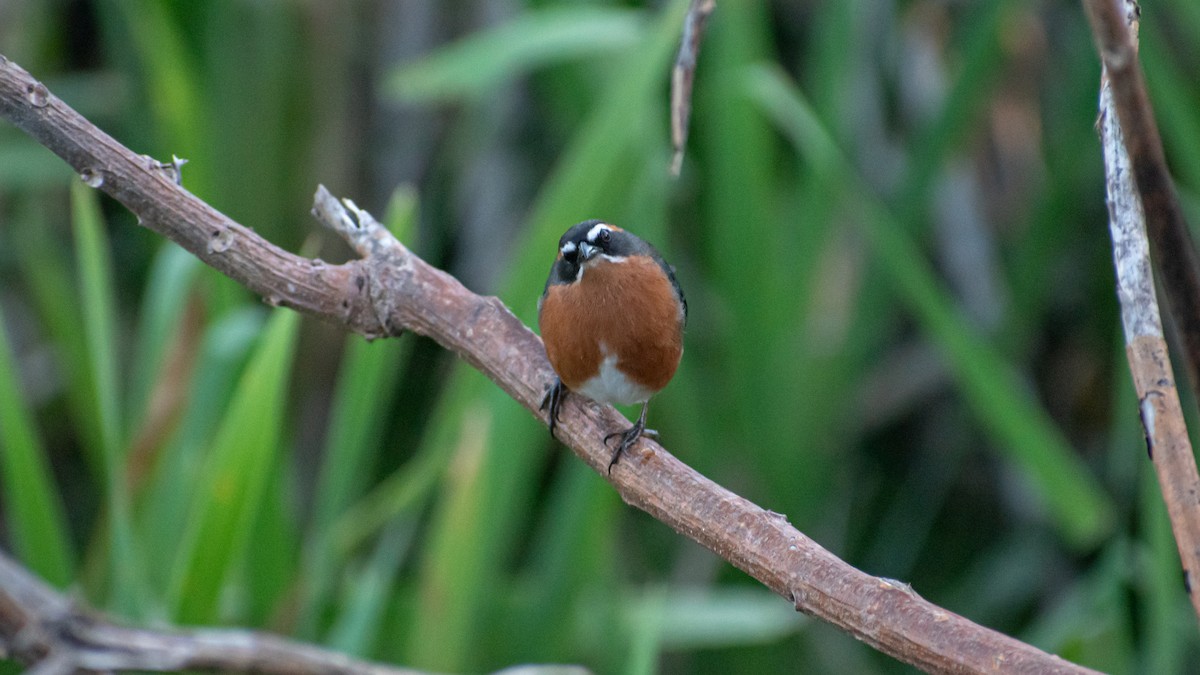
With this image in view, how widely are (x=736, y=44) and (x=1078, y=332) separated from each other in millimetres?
1416

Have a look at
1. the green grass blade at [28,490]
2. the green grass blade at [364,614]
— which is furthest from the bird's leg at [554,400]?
the green grass blade at [28,490]

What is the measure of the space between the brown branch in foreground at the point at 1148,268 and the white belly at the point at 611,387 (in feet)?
2.47

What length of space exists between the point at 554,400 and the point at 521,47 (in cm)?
105

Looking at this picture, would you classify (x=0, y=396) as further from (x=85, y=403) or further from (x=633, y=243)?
(x=633, y=243)

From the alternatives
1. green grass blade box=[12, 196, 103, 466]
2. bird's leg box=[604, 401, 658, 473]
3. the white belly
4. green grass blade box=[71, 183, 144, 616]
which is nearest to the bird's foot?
bird's leg box=[604, 401, 658, 473]

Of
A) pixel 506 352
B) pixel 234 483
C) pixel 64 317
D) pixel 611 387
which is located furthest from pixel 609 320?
pixel 64 317

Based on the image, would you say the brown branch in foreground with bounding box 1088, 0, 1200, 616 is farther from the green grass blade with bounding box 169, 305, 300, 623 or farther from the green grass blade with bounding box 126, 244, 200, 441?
the green grass blade with bounding box 126, 244, 200, 441

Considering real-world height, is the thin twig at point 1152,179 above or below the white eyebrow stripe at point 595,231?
below

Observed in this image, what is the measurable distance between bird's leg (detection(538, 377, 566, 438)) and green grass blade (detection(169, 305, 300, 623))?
0.49 metres

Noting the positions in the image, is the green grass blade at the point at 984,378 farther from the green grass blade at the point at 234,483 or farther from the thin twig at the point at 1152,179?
the thin twig at the point at 1152,179

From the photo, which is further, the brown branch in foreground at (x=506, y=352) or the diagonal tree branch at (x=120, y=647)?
the diagonal tree branch at (x=120, y=647)

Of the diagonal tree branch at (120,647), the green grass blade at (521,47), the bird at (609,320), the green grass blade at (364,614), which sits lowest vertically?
the diagonal tree branch at (120,647)

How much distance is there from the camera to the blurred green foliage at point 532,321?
202 cm

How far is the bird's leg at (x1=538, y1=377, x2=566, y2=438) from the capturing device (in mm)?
1409
